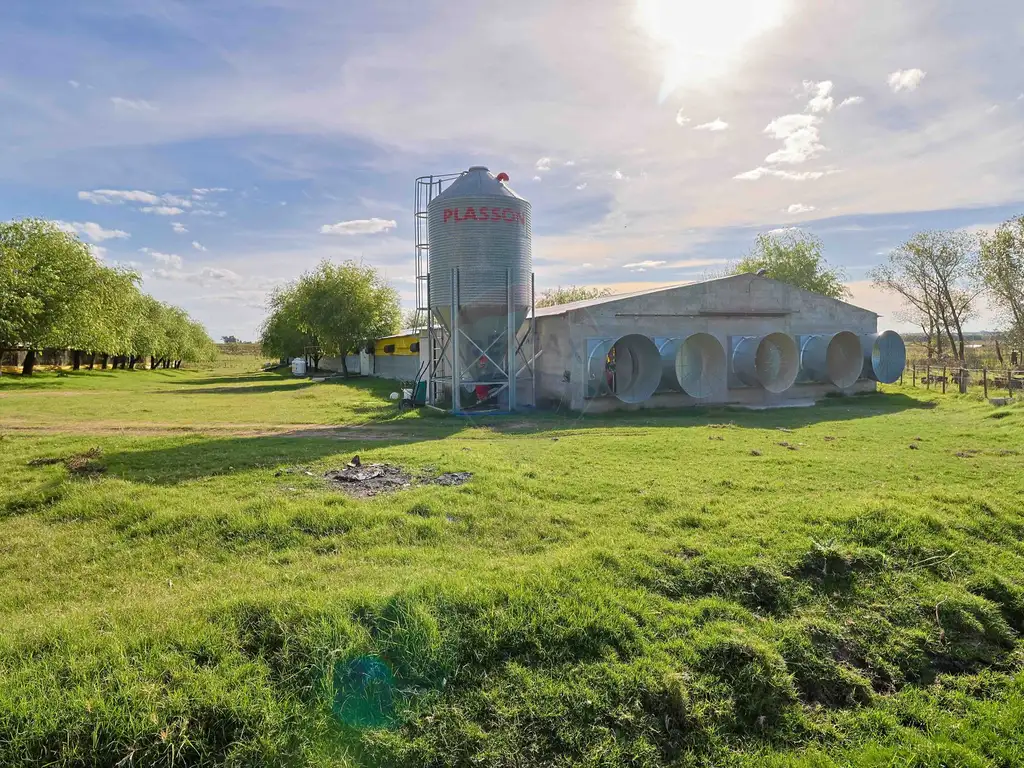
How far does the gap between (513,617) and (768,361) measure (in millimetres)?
20326

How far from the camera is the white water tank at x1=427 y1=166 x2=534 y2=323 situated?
1861cm

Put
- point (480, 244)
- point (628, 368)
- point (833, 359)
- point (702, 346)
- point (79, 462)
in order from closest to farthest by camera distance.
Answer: point (79, 462) < point (480, 244) < point (702, 346) < point (628, 368) < point (833, 359)

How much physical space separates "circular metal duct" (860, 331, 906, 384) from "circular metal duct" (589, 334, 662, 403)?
9.85m

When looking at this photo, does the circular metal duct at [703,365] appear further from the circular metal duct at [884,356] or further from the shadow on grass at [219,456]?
the shadow on grass at [219,456]

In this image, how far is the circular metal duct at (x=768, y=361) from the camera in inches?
829

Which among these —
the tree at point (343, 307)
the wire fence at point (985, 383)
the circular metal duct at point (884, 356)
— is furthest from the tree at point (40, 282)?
the wire fence at point (985, 383)

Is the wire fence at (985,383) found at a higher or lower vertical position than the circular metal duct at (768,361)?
lower

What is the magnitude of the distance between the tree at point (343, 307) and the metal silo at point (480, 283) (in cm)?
1923

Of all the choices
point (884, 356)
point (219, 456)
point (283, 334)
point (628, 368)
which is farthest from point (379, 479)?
point (283, 334)

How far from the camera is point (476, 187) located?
61.9ft

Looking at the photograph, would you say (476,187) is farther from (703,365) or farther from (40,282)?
(40,282)

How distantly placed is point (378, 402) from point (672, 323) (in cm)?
1166

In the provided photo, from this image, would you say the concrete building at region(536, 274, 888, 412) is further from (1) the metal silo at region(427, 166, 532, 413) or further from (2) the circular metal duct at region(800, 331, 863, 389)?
(1) the metal silo at region(427, 166, 532, 413)

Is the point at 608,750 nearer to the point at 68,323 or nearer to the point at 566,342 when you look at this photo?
the point at 566,342
